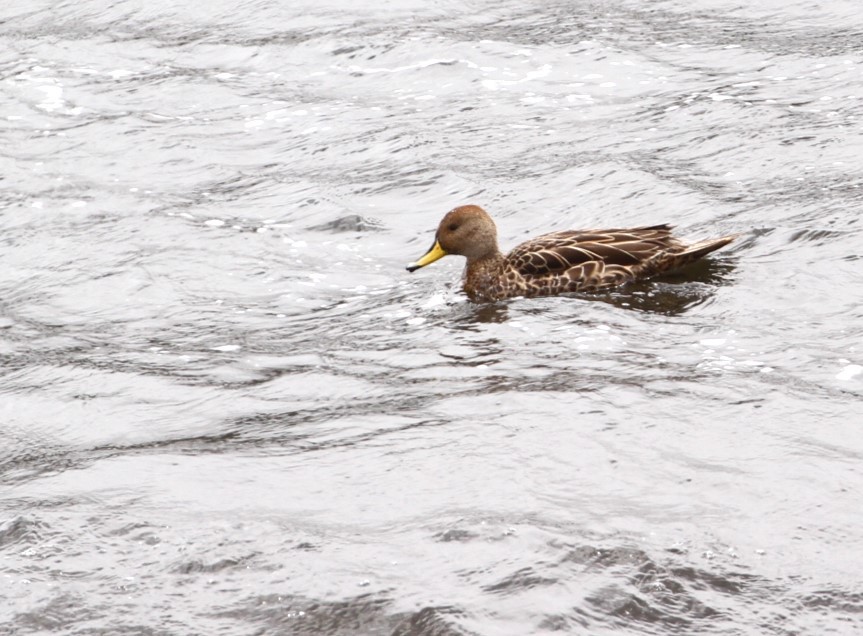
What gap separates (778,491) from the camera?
23.4 feet

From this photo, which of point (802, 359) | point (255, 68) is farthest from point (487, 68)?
point (802, 359)

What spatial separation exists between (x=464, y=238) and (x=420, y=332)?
122 cm

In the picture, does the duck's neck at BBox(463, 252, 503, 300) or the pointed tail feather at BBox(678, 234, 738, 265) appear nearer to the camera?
the pointed tail feather at BBox(678, 234, 738, 265)

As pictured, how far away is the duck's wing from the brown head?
352mm

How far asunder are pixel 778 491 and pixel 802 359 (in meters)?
1.92

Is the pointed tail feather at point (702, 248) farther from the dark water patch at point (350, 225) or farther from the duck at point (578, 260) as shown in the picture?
the dark water patch at point (350, 225)

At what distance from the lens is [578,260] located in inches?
425

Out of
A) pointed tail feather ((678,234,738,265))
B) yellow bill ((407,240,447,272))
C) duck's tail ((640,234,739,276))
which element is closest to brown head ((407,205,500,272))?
yellow bill ((407,240,447,272))

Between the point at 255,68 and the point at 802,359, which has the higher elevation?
the point at 255,68

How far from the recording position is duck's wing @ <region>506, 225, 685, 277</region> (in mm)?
10789

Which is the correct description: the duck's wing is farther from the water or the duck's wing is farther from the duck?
the water

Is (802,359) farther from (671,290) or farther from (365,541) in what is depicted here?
(365,541)

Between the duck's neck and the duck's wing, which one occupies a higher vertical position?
the duck's wing

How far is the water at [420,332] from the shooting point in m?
6.61
